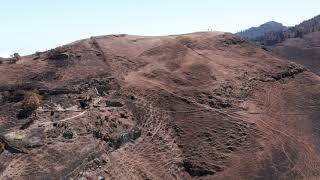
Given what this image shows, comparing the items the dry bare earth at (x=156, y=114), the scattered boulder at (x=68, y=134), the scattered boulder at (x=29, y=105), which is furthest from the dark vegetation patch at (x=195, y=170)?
the scattered boulder at (x=29, y=105)

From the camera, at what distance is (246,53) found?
241 ft

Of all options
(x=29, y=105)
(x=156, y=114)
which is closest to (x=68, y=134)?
(x=29, y=105)

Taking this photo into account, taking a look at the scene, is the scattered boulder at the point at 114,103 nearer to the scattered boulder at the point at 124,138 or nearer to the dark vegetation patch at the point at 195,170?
the scattered boulder at the point at 124,138

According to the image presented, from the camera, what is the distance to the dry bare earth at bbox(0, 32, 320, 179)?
44.5 m

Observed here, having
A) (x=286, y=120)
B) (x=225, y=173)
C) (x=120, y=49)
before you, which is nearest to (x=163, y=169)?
(x=225, y=173)

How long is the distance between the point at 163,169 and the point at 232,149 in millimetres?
7726

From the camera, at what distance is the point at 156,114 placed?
5228 centimetres

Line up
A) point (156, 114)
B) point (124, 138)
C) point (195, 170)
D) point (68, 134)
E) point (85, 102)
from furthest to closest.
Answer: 1. point (85, 102)
2. point (156, 114)
3. point (124, 138)
4. point (68, 134)
5. point (195, 170)

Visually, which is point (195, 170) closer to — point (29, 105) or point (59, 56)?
point (29, 105)

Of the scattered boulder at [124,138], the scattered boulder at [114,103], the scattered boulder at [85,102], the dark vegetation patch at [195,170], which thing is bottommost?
the dark vegetation patch at [195,170]

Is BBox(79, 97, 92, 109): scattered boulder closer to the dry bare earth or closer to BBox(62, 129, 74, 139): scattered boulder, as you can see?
the dry bare earth

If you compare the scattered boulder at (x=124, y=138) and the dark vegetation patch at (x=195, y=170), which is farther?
the scattered boulder at (x=124, y=138)

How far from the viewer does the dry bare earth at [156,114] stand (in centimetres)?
4450

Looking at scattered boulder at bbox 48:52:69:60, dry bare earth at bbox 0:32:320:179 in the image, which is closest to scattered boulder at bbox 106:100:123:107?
dry bare earth at bbox 0:32:320:179
